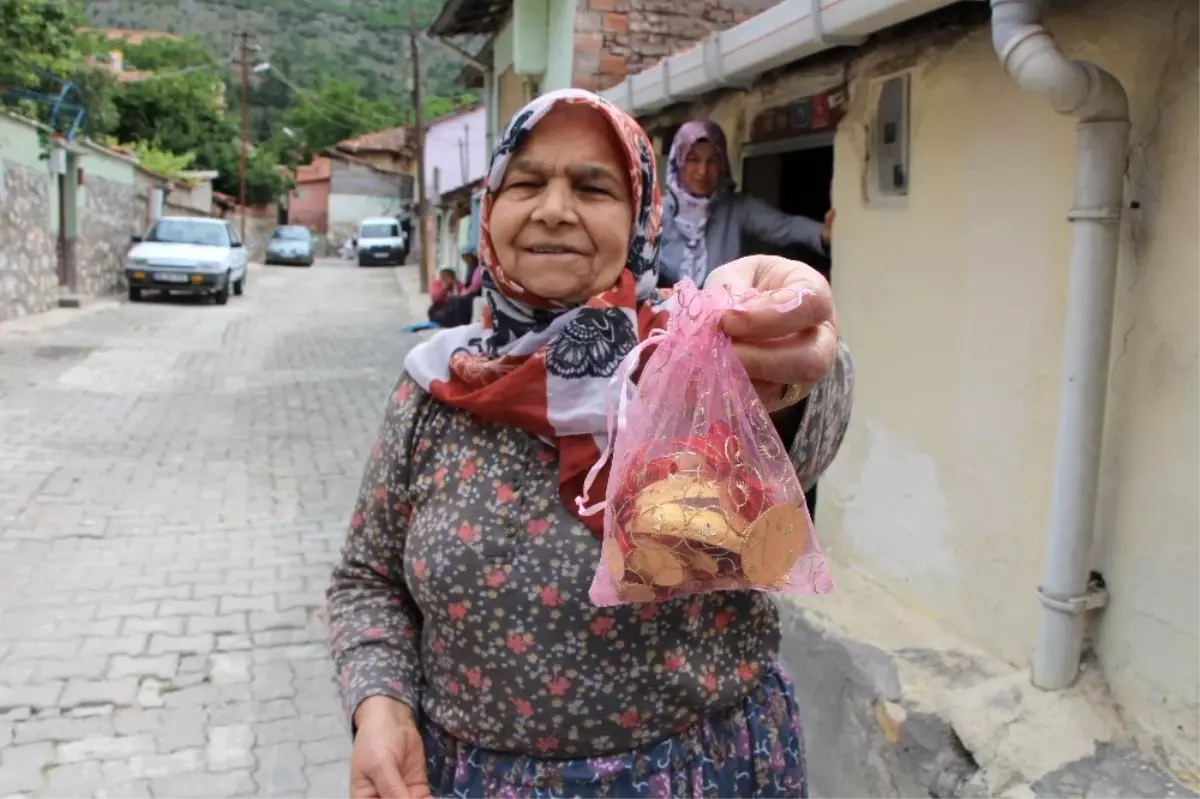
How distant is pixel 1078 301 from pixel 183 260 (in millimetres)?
19435

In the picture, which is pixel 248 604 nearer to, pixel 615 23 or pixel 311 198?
pixel 615 23

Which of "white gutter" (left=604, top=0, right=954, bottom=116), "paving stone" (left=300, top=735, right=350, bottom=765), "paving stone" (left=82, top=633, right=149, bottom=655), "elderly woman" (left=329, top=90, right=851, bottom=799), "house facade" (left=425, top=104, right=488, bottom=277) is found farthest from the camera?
"house facade" (left=425, top=104, right=488, bottom=277)

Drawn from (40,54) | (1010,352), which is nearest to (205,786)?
(1010,352)

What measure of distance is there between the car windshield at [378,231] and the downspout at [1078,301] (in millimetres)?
35843

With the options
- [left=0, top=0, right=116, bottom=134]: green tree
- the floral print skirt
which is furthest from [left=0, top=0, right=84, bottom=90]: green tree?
the floral print skirt

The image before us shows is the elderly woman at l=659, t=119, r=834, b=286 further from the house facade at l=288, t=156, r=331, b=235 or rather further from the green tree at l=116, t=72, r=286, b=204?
the house facade at l=288, t=156, r=331, b=235

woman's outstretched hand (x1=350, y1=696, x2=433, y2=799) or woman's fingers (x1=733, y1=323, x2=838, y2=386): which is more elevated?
woman's fingers (x1=733, y1=323, x2=838, y2=386)

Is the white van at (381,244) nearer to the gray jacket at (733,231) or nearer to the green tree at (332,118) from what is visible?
the green tree at (332,118)

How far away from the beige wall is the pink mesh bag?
62.2 inches

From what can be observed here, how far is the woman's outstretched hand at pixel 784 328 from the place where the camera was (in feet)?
3.88

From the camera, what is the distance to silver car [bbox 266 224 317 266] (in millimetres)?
35250

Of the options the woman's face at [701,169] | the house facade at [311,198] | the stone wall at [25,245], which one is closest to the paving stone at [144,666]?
the woman's face at [701,169]

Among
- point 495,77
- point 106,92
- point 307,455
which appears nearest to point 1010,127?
point 307,455

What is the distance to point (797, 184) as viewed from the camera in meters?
5.92
